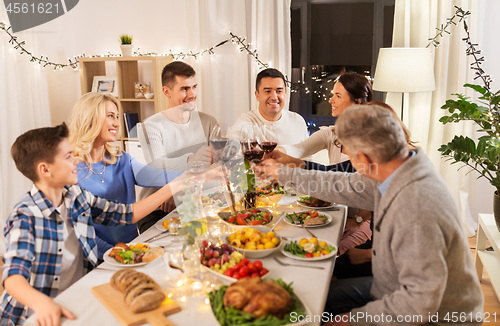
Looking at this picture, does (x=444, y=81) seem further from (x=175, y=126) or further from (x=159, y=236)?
(x=159, y=236)

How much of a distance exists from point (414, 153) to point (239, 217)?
0.77m

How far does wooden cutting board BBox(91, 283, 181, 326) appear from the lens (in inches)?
43.0

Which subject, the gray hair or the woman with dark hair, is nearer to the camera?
the gray hair

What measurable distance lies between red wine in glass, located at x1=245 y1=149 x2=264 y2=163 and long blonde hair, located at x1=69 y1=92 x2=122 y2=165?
77cm

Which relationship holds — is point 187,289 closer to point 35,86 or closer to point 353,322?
point 353,322

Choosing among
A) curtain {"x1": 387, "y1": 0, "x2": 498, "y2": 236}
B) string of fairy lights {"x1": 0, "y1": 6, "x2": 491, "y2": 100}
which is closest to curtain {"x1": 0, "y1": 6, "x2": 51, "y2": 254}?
string of fairy lights {"x1": 0, "y1": 6, "x2": 491, "y2": 100}

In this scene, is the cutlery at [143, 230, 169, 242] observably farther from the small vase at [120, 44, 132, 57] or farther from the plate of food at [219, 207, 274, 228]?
the small vase at [120, 44, 132, 57]

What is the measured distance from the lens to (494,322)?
2.44 m

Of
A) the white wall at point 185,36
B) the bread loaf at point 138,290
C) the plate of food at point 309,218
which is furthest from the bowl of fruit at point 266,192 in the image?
the white wall at point 185,36

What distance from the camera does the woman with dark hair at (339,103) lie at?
2.59 m

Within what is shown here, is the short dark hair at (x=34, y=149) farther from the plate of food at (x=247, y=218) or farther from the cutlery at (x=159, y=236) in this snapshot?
the plate of food at (x=247, y=218)

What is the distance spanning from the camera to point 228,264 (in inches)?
52.9

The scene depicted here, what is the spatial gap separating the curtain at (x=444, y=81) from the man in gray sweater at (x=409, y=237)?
266cm

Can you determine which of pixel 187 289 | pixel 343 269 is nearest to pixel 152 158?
pixel 343 269
